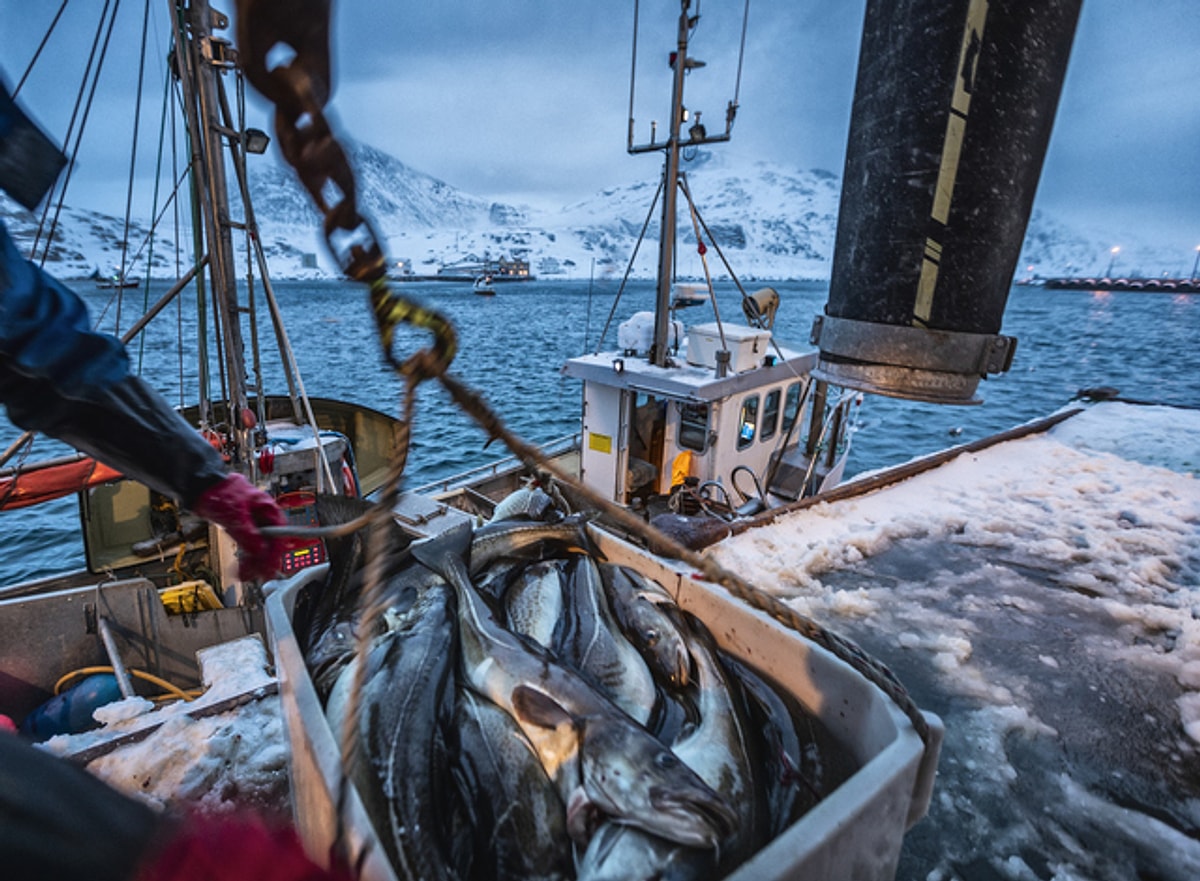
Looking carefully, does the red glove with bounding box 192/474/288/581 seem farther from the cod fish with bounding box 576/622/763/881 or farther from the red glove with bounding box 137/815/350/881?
the cod fish with bounding box 576/622/763/881

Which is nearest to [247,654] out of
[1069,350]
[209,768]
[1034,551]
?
[209,768]

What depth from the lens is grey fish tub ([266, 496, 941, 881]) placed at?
1329mm

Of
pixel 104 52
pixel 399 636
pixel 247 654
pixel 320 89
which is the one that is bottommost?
pixel 247 654

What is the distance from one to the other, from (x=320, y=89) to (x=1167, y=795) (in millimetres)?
3888

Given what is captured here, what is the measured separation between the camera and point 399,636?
2229 mm

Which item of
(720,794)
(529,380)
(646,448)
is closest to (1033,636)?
(720,794)

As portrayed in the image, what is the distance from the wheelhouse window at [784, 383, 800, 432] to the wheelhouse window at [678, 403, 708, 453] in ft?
6.40

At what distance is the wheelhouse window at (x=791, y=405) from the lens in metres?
10.4

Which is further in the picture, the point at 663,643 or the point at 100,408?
the point at 663,643

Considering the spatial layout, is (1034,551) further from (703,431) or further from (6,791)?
(6,791)

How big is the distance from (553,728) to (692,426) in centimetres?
799

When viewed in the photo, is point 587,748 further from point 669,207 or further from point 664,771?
point 669,207

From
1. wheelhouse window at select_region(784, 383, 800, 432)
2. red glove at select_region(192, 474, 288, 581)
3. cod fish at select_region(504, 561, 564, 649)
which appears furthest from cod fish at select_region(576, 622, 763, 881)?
wheelhouse window at select_region(784, 383, 800, 432)

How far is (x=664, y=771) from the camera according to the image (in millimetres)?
1526
